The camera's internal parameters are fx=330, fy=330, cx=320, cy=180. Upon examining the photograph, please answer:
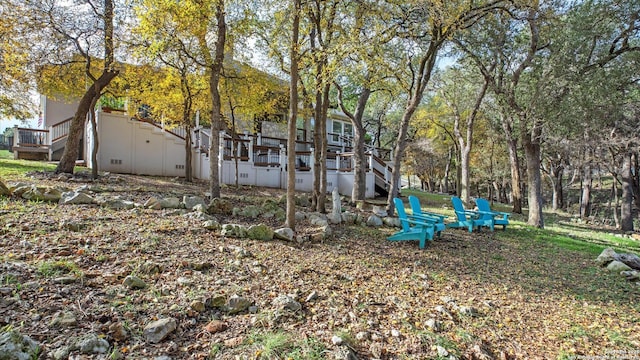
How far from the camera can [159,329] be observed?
8.29 feet

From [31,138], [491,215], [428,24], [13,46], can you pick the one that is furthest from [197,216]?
[31,138]

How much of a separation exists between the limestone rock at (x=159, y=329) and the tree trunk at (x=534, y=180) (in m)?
11.6

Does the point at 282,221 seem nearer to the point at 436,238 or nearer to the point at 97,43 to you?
the point at 436,238

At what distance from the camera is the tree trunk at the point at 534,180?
10938 mm

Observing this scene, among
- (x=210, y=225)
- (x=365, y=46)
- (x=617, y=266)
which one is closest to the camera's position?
(x=210, y=225)

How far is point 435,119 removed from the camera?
2373cm

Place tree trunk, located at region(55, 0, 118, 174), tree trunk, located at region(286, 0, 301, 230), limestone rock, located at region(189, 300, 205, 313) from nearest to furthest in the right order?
limestone rock, located at region(189, 300, 205, 313)
tree trunk, located at region(286, 0, 301, 230)
tree trunk, located at region(55, 0, 118, 174)

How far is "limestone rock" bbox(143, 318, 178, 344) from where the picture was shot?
8.09 feet

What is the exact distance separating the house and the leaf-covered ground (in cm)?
859

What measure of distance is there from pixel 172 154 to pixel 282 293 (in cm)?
1341

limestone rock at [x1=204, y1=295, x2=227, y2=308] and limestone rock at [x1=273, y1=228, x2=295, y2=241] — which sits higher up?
limestone rock at [x1=273, y1=228, x2=295, y2=241]

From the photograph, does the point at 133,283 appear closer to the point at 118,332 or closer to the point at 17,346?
the point at 118,332

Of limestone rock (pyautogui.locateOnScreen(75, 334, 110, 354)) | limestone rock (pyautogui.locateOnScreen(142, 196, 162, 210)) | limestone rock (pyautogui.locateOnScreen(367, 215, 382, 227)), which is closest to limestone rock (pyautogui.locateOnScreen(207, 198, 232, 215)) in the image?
limestone rock (pyautogui.locateOnScreen(142, 196, 162, 210))

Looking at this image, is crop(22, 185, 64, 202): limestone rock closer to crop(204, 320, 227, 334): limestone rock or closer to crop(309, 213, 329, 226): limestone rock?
crop(309, 213, 329, 226): limestone rock
